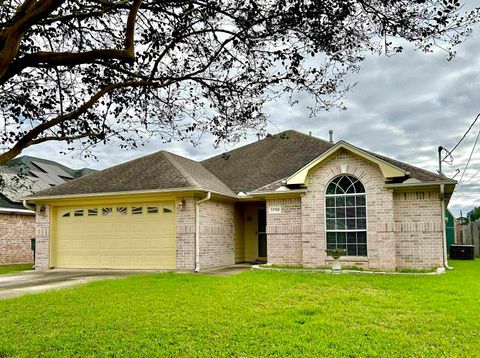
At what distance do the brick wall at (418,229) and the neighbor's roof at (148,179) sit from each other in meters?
6.02

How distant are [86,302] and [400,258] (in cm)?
915

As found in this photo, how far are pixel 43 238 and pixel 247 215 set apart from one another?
7.84 m

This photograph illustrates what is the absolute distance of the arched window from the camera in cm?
1391

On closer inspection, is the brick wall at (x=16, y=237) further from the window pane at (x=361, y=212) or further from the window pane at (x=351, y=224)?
the window pane at (x=361, y=212)

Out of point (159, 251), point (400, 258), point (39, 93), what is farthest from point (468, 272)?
point (39, 93)

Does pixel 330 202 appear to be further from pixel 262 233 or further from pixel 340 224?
pixel 262 233

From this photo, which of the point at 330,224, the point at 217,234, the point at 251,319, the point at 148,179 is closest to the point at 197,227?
the point at 217,234

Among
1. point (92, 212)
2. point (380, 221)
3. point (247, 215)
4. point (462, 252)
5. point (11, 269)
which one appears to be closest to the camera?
point (380, 221)

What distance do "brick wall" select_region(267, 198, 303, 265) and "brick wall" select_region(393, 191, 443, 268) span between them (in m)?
3.04

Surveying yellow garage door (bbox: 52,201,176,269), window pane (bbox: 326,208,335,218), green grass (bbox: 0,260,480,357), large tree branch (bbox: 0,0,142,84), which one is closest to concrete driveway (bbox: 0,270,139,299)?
yellow garage door (bbox: 52,201,176,269)

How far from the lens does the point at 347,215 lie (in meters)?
14.1

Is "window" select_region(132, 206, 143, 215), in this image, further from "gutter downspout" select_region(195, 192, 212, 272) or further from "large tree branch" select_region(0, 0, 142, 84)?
"large tree branch" select_region(0, 0, 142, 84)

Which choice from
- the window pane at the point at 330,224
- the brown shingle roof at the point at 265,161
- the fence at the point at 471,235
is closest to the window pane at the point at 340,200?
the window pane at the point at 330,224

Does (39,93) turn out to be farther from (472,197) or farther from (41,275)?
(472,197)
